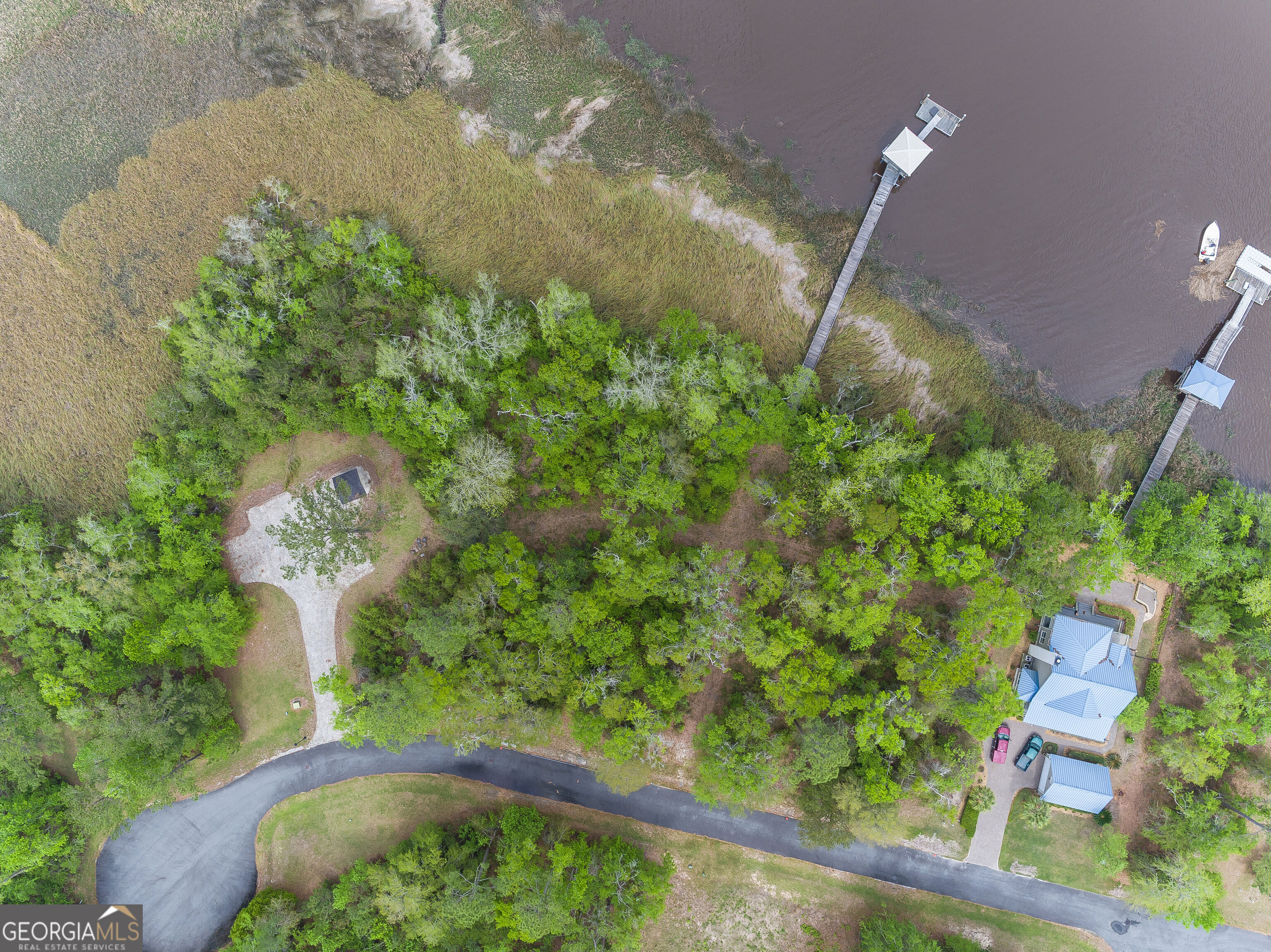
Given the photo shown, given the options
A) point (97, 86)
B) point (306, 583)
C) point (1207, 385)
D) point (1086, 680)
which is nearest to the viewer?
point (1086, 680)

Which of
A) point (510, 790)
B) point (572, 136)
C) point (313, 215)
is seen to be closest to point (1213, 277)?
point (572, 136)

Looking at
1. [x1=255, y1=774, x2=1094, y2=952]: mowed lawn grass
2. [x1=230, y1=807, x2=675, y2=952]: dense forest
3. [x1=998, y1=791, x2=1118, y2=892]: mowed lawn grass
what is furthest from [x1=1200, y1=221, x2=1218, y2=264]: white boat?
[x1=230, y1=807, x2=675, y2=952]: dense forest

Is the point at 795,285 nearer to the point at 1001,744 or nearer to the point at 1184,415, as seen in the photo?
the point at 1184,415

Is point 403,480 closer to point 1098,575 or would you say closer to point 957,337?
point 957,337

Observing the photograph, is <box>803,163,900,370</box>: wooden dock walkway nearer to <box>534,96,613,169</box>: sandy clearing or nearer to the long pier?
<box>534,96,613,169</box>: sandy clearing

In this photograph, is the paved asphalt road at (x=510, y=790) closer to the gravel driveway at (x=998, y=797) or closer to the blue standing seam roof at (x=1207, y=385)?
the gravel driveway at (x=998, y=797)

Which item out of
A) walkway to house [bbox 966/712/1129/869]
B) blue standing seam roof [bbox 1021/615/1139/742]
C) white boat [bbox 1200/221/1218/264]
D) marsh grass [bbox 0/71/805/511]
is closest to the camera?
blue standing seam roof [bbox 1021/615/1139/742]
